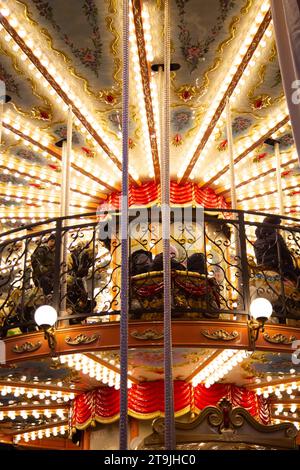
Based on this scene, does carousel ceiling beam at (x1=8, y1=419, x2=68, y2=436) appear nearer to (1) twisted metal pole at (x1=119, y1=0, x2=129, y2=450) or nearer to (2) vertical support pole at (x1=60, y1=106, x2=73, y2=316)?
(2) vertical support pole at (x1=60, y1=106, x2=73, y2=316)

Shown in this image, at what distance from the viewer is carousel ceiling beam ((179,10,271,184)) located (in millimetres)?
7320

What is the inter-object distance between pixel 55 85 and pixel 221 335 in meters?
3.90

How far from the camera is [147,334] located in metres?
6.53

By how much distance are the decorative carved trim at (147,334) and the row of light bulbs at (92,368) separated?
0.73 meters

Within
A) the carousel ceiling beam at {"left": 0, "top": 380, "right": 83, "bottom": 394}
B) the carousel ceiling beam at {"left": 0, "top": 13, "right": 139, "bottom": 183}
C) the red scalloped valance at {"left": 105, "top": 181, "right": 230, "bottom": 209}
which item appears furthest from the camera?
the red scalloped valance at {"left": 105, "top": 181, "right": 230, "bottom": 209}

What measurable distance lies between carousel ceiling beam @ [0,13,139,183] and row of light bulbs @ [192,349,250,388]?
3.69m

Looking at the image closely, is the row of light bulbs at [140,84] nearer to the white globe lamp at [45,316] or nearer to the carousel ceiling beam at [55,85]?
the carousel ceiling beam at [55,85]

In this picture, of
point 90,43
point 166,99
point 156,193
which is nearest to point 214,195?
point 156,193

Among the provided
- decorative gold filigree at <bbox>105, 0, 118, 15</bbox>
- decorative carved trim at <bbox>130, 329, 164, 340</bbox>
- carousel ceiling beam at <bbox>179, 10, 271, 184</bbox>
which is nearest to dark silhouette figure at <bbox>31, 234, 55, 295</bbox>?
decorative carved trim at <bbox>130, 329, 164, 340</bbox>

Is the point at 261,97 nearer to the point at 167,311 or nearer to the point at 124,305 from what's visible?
the point at 167,311

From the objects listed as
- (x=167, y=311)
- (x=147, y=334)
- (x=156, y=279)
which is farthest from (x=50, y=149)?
(x=167, y=311)
